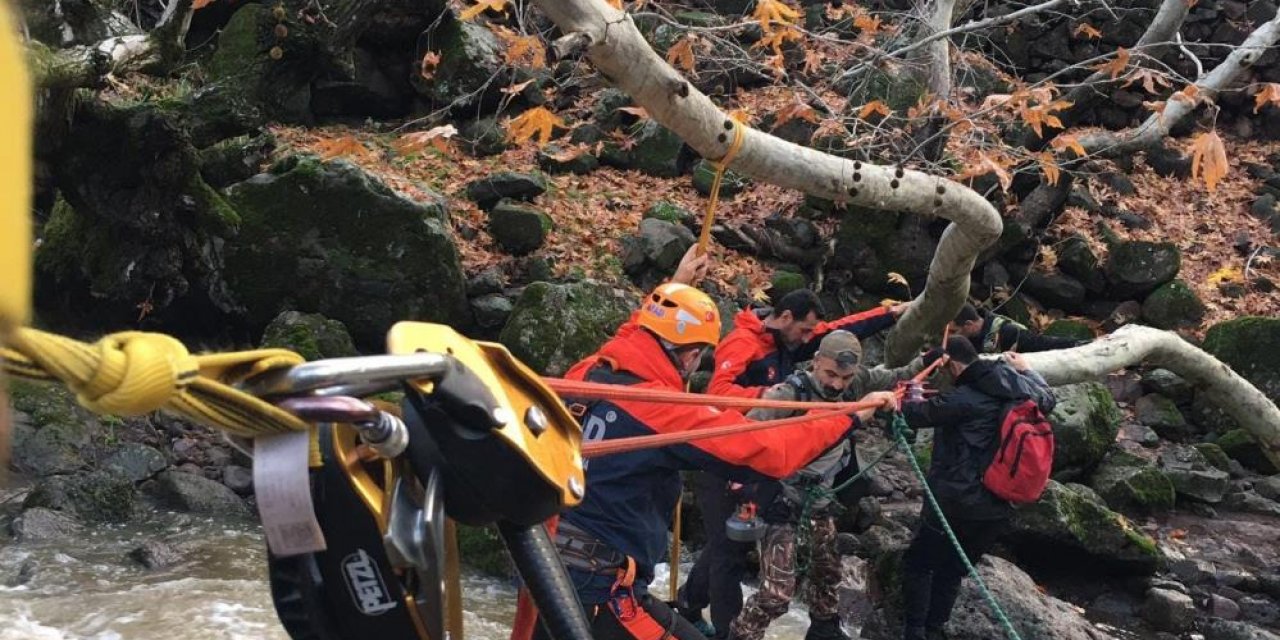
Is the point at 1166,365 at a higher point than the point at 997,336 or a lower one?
higher

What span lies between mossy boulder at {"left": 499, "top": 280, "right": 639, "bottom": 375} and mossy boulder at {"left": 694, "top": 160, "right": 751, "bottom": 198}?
389cm

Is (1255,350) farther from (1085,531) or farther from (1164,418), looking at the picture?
(1085,531)

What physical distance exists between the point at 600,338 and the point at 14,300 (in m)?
9.76

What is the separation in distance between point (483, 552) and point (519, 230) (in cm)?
521

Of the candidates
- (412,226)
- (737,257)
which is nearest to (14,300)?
(412,226)

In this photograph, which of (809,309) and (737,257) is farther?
(737,257)

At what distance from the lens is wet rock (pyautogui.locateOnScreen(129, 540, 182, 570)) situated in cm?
750

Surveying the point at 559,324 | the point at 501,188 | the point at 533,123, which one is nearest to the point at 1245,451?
the point at 559,324

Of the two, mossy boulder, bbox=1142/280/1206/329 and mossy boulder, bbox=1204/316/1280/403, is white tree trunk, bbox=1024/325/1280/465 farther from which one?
mossy boulder, bbox=1142/280/1206/329

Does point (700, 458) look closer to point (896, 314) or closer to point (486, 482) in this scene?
point (486, 482)

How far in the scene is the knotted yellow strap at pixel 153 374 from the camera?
1216 mm

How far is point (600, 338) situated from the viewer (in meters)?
10.5

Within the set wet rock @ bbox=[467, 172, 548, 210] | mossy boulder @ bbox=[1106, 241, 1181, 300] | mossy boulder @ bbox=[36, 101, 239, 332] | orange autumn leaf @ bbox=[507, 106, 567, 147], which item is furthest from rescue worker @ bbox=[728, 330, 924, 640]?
mossy boulder @ bbox=[1106, 241, 1181, 300]

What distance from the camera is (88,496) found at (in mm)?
8422
